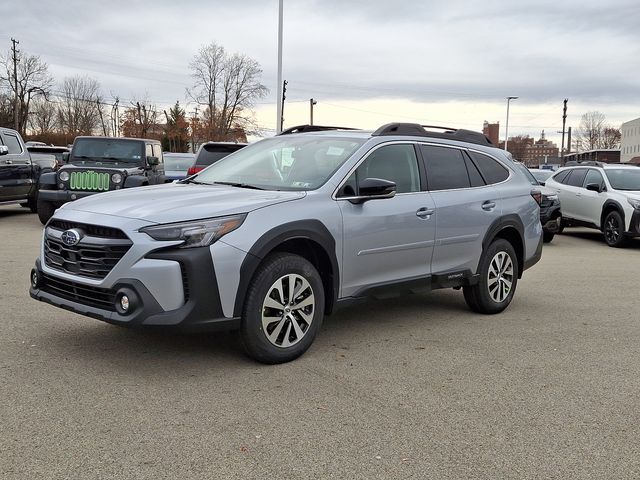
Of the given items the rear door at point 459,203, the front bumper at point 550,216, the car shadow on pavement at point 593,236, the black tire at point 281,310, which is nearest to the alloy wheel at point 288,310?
the black tire at point 281,310

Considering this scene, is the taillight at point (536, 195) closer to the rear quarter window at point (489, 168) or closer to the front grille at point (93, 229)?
the rear quarter window at point (489, 168)

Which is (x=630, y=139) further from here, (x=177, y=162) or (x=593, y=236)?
(x=177, y=162)

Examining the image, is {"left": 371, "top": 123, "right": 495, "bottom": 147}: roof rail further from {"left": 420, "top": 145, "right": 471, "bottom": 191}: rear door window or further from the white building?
the white building

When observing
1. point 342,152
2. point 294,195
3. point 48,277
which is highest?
point 342,152

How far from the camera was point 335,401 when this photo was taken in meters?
3.90

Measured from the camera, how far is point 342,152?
17.0ft

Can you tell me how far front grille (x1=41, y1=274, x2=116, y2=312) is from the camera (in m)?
4.08

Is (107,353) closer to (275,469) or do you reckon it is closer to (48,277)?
(48,277)

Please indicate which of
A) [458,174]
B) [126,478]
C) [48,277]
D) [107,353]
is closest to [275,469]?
[126,478]

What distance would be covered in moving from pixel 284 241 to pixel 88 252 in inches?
52.0

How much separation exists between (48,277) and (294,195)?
Answer: 73.5 inches

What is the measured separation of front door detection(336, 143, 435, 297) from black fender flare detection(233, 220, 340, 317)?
12 cm

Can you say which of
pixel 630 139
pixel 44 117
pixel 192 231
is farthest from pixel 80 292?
pixel 630 139

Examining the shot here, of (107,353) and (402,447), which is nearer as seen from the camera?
(402,447)
